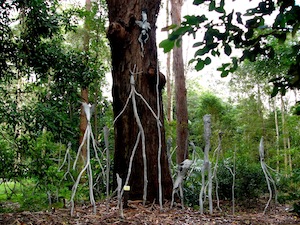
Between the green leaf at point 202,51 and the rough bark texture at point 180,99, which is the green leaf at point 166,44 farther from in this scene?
the rough bark texture at point 180,99

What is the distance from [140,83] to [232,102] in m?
15.9

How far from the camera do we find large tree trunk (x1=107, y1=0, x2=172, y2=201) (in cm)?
369

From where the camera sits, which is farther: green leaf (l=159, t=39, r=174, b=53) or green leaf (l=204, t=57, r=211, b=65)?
green leaf (l=204, t=57, r=211, b=65)

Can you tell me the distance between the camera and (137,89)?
12.4ft

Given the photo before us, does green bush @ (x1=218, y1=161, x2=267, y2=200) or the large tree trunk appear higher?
the large tree trunk

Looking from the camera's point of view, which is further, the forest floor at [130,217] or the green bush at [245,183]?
the green bush at [245,183]

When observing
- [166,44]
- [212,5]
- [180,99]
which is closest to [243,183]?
[180,99]

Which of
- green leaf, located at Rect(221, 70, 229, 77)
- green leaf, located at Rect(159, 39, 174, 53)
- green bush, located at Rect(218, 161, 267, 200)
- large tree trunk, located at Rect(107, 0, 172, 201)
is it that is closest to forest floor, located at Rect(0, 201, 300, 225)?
large tree trunk, located at Rect(107, 0, 172, 201)

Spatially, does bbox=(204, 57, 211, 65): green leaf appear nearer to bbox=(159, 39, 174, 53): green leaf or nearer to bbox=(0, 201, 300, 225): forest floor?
bbox=(159, 39, 174, 53): green leaf

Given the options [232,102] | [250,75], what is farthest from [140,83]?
[232,102]

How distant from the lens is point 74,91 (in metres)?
4.37

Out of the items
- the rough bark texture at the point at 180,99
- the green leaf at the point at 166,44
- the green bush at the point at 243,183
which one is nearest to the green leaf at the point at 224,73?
the green leaf at the point at 166,44

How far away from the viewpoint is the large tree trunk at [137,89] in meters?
3.69

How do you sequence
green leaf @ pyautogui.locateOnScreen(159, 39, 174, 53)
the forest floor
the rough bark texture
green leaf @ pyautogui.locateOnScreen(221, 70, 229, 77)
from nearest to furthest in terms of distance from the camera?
green leaf @ pyautogui.locateOnScreen(159, 39, 174, 53)
green leaf @ pyautogui.locateOnScreen(221, 70, 229, 77)
the forest floor
the rough bark texture
